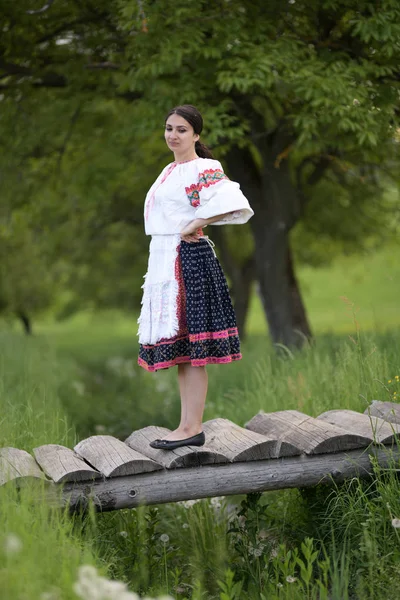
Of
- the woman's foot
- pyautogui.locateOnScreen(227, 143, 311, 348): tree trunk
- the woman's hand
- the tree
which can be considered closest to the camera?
the woman's hand

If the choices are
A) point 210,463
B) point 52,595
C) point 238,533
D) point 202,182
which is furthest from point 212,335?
point 52,595

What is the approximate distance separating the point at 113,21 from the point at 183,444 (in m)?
5.18

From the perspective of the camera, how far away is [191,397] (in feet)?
14.0

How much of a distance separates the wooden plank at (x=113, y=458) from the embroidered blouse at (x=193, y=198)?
4.01ft

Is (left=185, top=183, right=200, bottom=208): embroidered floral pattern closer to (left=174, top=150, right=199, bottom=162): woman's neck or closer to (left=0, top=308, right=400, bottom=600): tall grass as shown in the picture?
(left=174, top=150, right=199, bottom=162): woman's neck

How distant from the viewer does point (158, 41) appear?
6684mm

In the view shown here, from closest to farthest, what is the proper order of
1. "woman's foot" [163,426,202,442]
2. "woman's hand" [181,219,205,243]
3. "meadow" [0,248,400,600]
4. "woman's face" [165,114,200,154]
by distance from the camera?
"meadow" [0,248,400,600]
"woman's hand" [181,219,205,243]
"woman's face" [165,114,200,154]
"woman's foot" [163,426,202,442]

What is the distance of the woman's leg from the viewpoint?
426 centimetres

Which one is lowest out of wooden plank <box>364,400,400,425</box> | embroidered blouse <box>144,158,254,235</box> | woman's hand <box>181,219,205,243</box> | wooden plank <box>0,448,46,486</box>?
wooden plank <box>364,400,400,425</box>

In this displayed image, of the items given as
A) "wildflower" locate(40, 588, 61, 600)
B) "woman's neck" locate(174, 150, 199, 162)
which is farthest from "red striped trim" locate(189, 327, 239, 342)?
"wildflower" locate(40, 588, 61, 600)

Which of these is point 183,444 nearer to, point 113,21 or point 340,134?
point 340,134

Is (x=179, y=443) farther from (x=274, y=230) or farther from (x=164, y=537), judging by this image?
(x=274, y=230)

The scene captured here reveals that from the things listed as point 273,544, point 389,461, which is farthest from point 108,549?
point 389,461

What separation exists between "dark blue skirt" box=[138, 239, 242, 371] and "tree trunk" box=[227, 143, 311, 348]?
4.64 metres
